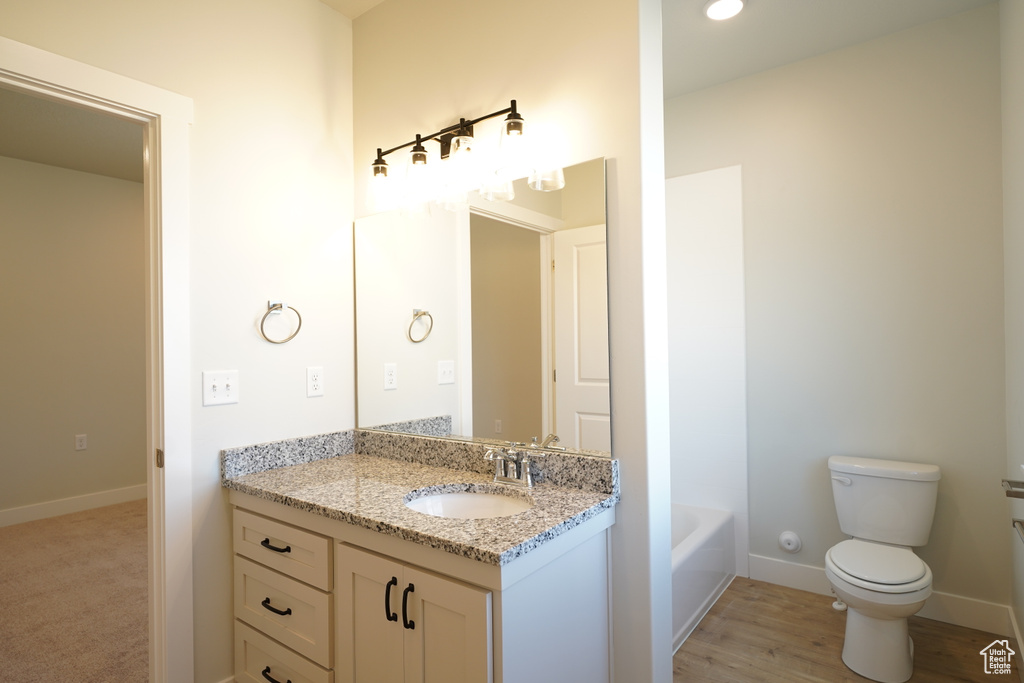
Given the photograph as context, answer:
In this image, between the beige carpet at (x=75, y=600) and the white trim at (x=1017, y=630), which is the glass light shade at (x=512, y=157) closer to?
the beige carpet at (x=75, y=600)

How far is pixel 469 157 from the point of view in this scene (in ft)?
6.51

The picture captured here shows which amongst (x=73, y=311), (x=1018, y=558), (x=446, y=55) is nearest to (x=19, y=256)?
(x=73, y=311)

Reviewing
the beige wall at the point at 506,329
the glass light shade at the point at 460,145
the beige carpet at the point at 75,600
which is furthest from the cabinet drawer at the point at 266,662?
the glass light shade at the point at 460,145

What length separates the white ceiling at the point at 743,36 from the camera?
2264 millimetres

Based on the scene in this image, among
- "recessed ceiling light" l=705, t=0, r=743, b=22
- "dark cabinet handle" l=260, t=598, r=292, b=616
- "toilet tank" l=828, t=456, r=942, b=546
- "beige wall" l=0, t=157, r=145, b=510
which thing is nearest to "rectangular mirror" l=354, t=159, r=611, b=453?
"dark cabinet handle" l=260, t=598, r=292, b=616

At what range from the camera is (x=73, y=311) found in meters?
4.27

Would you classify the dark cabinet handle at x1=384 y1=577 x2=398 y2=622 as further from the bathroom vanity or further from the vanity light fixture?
the vanity light fixture

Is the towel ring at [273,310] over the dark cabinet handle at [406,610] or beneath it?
over

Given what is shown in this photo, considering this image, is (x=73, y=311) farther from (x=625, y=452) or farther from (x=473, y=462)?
(x=625, y=452)

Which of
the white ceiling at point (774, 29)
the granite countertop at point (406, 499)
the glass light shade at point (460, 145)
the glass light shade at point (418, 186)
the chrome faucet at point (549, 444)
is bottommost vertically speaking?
the granite countertop at point (406, 499)

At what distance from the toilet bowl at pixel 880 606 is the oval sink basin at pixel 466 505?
1382 mm

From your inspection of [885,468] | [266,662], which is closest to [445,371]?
[266,662]

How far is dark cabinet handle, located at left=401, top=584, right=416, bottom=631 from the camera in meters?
Result: 1.37

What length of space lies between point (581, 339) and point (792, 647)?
1.64 metres
